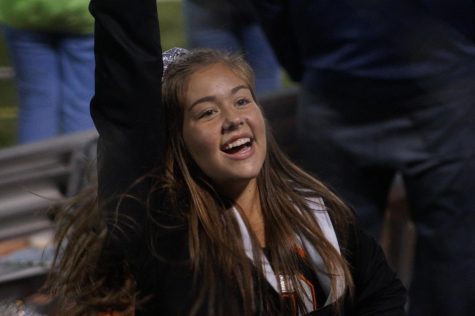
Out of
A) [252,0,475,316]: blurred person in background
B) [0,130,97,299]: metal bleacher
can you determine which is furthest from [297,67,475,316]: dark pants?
[0,130,97,299]: metal bleacher

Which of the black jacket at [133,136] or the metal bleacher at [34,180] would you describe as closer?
the black jacket at [133,136]

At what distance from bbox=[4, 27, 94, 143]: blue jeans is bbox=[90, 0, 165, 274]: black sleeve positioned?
5.31 ft

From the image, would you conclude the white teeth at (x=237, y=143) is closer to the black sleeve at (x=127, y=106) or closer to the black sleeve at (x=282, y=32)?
the black sleeve at (x=127, y=106)

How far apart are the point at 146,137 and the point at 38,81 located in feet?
5.98

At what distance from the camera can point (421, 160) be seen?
121 inches

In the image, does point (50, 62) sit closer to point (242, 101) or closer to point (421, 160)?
point (421, 160)

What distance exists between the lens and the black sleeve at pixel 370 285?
7.52ft

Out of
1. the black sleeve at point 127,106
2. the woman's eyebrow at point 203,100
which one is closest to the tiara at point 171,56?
the woman's eyebrow at point 203,100

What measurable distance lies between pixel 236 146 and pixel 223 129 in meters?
0.04

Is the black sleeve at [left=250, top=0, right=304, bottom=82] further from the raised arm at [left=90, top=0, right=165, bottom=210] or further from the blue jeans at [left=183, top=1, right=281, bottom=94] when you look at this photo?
the raised arm at [left=90, top=0, right=165, bottom=210]

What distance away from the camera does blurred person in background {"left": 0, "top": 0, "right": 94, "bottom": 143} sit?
3611mm

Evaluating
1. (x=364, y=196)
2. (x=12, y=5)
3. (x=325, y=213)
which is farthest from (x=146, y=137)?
(x=12, y=5)

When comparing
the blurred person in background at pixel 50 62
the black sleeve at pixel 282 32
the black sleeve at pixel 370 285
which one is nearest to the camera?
the black sleeve at pixel 370 285

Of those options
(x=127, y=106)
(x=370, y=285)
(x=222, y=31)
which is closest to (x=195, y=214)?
(x=127, y=106)
